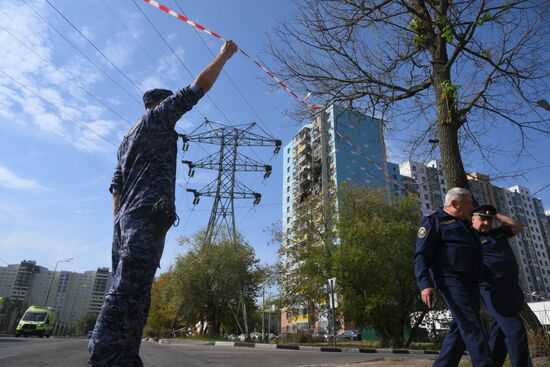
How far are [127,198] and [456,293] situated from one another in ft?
8.43

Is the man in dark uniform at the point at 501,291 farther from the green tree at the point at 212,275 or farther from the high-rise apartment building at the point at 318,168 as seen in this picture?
the green tree at the point at 212,275

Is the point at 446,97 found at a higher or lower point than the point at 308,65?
lower

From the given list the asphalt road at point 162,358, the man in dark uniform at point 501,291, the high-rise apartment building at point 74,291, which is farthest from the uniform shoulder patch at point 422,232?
the high-rise apartment building at point 74,291

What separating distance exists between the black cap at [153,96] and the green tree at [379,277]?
17.2 metres

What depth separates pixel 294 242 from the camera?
25.3 m

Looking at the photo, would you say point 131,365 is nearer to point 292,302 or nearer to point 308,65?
point 308,65

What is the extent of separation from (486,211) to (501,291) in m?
0.83

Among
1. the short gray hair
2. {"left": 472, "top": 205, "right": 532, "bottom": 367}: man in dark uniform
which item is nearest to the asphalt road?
{"left": 472, "top": 205, "right": 532, "bottom": 367}: man in dark uniform

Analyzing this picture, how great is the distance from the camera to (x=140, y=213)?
81.7 inches

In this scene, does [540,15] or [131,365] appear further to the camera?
[540,15]

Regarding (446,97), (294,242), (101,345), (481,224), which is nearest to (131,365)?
(101,345)

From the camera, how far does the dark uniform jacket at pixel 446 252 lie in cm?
309

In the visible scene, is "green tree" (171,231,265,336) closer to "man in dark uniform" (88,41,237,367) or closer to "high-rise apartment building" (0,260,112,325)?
"man in dark uniform" (88,41,237,367)

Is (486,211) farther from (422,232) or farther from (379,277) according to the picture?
(379,277)
